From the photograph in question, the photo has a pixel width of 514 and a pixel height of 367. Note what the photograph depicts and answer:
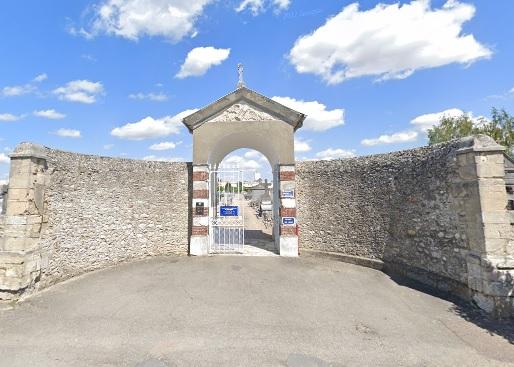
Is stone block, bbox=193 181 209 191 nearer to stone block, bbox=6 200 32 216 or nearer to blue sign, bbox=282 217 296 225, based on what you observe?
blue sign, bbox=282 217 296 225

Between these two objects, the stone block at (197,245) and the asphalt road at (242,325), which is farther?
the stone block at (197,245)

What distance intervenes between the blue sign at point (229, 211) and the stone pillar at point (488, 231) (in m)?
6.96

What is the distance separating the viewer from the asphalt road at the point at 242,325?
445 cm

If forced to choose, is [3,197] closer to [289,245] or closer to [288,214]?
[288,214]

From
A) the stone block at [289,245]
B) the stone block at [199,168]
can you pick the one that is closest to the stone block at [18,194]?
the stone block at [199,168]

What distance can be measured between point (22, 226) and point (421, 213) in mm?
10540

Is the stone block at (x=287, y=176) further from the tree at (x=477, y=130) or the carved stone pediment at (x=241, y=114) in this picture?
the tree at (x=477, y=130)

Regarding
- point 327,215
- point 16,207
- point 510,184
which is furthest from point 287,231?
point 16,207

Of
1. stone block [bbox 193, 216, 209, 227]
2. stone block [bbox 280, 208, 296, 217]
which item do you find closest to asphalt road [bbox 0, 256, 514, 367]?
stone block [bbox 193, 216, 209, 227]

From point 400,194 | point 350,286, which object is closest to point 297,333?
point 350,286

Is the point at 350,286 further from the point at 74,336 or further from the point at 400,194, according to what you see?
the point at 74,336

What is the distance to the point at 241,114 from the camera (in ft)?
34.7

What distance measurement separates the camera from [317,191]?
10609mm

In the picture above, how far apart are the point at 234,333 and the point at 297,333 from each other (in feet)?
3.83
